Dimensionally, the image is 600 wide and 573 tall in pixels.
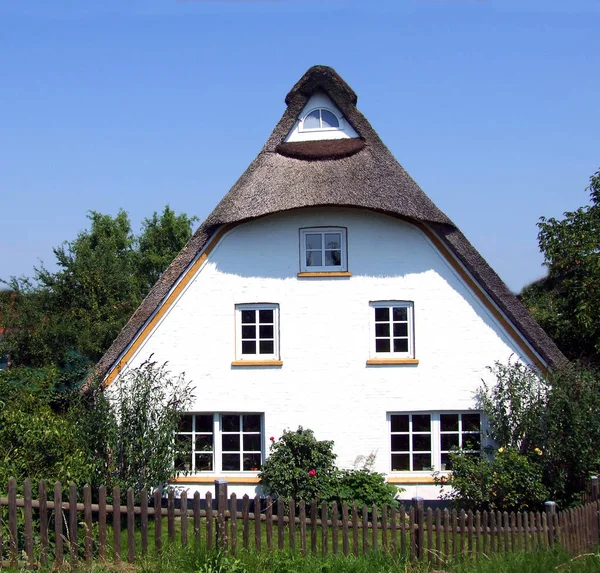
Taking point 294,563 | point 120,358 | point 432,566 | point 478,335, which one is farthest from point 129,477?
point 478,335

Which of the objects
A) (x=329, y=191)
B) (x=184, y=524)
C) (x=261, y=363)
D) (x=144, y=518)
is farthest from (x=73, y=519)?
(x=329, y=191)

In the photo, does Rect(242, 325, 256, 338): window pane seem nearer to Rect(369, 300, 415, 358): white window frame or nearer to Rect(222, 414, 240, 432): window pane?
Rect(222, 414, 240, 432): window pane

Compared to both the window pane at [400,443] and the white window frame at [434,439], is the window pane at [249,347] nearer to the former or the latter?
the white window frame at [434,439]

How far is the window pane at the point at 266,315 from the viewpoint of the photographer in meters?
14.7

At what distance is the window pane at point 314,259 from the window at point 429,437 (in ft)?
11.6

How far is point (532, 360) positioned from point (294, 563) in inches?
297

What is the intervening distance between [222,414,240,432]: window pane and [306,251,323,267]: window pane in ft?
11.7

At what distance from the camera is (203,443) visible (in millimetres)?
14703

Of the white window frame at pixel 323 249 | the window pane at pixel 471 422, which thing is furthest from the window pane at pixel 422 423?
the white window frame at pixel 323 249

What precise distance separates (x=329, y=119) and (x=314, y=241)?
308 cm

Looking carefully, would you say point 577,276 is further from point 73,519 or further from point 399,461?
point 73,519

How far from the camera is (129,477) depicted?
12938mm

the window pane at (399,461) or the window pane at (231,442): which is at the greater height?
the window pane at (231,442)

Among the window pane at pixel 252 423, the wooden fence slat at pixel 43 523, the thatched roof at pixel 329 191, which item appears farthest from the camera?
the window pane at pixel 252 423
